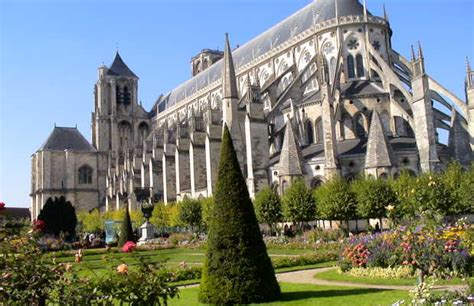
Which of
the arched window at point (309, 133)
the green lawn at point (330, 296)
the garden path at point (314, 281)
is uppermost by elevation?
the arched window at point (309, 133)

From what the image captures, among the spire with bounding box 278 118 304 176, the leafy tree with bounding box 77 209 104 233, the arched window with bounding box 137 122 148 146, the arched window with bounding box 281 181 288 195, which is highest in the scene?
the arched window with bounding box 137 122 148 146

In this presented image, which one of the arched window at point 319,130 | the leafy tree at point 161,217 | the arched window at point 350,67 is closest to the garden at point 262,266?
the arched window at point 319,130

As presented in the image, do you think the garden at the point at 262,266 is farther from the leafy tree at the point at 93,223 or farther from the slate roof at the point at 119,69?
the slate roof at the point at 119,69

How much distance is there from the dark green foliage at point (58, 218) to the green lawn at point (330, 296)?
33.8m

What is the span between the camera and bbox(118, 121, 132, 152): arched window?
78.8 meters

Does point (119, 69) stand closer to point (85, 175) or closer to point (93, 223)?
point (85, 175)

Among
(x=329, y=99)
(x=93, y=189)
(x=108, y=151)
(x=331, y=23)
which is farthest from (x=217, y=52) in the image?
(x=329, y=99)

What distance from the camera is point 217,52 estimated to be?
8594 centimetres

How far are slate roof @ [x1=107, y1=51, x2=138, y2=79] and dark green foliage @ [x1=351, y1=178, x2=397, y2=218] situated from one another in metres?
59.3

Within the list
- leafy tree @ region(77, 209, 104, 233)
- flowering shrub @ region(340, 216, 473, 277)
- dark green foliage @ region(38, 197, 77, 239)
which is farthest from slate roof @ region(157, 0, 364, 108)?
flowering shrub @ region(340, 216, 473, 277)

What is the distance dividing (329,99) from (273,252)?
14888 mm

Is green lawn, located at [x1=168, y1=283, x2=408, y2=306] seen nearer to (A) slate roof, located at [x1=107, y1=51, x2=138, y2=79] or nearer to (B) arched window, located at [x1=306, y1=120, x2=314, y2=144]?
(B) arched window, located at [x1=306, y1=120, x2=314, y2=144]

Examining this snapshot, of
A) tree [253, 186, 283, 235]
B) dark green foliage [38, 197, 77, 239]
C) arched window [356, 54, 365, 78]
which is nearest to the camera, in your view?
tree [253, 186, 283, 235]

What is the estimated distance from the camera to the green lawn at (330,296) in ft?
33.2
